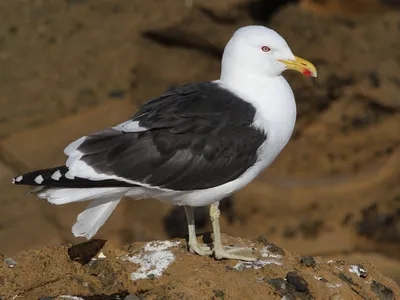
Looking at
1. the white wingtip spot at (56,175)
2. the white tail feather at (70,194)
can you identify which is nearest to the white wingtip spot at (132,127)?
the white tail feather at (70,194)

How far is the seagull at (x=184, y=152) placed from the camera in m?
5.08

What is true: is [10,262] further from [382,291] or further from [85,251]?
[382,291]

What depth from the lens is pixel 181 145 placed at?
523cm

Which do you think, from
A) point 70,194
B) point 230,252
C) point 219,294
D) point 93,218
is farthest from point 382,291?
point 70,194

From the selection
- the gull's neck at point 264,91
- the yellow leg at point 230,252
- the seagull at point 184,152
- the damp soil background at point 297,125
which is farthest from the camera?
the damp soil background at point 297,125

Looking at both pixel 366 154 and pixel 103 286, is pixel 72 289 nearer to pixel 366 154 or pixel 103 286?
pixel 103 286

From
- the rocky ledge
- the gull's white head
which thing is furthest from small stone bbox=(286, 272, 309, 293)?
the gull's white head

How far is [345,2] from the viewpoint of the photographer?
11758 mm

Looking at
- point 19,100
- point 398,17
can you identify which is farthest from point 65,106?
point 398,17

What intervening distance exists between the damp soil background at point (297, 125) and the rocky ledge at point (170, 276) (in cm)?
509

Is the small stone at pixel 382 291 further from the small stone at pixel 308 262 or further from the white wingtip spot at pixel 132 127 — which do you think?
the white wingtip spot at pixel 132 127

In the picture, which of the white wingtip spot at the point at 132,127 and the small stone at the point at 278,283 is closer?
the small stone at the point at 278,283

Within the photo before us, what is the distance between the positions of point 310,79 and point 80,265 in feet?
19.4

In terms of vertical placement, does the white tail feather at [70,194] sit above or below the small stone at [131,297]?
→ above
